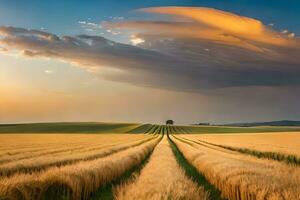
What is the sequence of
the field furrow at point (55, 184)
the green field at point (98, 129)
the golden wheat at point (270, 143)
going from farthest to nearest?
the green field at point (98, 129) → the golden wheat at point (270, 143) → the field furrow at point (55, 184)

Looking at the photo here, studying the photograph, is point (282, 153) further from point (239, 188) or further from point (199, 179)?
point (239, 188)

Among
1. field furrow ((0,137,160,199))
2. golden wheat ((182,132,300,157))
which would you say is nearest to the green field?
golden wheat ((182,132,300,157))

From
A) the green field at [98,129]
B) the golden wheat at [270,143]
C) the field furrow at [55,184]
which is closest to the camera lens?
the field furrow at [55,184]

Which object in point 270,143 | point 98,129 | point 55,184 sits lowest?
point 55,184

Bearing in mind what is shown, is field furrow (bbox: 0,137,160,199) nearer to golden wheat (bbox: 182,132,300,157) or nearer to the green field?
golden wheat (bbox: 182,132,300,157)

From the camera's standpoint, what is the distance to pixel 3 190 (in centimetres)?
1074

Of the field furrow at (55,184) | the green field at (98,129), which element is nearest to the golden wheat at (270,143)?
the field furrow at (55,184)

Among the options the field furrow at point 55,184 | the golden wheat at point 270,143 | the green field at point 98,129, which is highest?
the green field at point 98,129

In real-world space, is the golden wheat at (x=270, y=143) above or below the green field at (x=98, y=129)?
below

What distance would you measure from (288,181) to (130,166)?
14.9 m

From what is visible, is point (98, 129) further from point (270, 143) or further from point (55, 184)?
point (55, 184)

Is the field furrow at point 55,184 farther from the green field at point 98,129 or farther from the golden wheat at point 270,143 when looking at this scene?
the green field at point 98,129

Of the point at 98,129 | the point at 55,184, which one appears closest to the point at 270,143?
the point at 55,184

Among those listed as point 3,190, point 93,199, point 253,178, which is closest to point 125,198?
point 3,190
